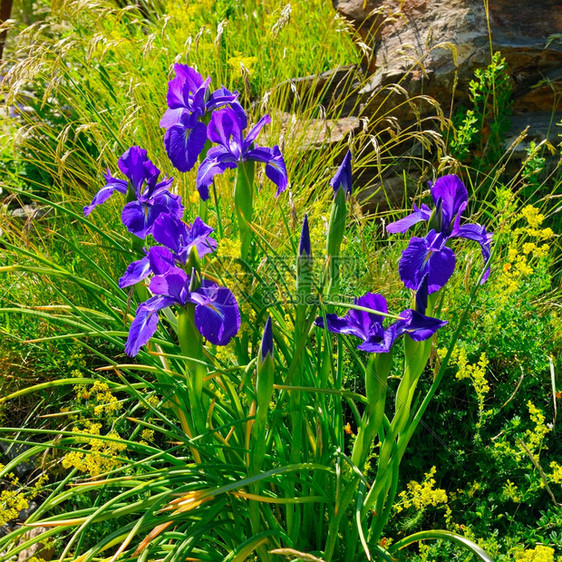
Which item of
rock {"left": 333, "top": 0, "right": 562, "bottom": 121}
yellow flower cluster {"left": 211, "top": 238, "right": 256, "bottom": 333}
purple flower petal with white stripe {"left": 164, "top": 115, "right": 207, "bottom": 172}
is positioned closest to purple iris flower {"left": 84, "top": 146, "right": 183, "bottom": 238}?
purple flower petal with white stripe {"left": 164, "top": 115, "right": 207, "bottom": 172}

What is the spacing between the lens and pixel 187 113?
1.79 m

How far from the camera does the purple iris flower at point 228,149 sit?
1.66 m

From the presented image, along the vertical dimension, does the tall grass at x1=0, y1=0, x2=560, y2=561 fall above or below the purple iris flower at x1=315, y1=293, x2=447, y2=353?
below

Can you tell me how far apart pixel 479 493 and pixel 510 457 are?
0.19m

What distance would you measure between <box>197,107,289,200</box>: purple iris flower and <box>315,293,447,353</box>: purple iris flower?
0.49 m

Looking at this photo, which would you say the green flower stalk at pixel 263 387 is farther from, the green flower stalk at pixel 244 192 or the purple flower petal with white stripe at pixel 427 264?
the green flower stalk at pixel 244 192

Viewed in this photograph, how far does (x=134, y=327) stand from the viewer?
55.2 inches

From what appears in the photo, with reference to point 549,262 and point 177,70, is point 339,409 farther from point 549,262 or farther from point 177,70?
point 549,262

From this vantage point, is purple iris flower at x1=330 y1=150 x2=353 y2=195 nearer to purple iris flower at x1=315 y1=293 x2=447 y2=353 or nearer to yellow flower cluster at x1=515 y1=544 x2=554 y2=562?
purple iris flower at x1=315 y1=293 x2=447 y2=353

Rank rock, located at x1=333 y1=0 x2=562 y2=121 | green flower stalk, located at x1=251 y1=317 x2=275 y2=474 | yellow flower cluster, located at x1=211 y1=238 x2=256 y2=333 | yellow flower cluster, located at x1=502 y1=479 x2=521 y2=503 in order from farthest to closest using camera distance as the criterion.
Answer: rock, located at x1=333 y1=0 x2=562 y2=121, yellow flower cluster, located at x1=502 y1=479 x2=521 y2=503, yellow flower cluster, located at x1=211 y1=238 x2=256 y2=333, green flower stalk, located at x1=251 y1=317 x2=275 y2=474

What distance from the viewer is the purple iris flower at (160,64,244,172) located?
5.70 feet

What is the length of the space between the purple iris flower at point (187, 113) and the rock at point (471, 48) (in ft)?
Result: 7.90

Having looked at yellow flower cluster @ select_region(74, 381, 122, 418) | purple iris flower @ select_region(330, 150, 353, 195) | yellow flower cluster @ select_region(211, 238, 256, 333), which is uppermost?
purple iris flower @ select_region(330, 150, 353, 195)

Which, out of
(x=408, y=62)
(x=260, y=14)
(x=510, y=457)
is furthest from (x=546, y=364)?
(x=260, y=14)
